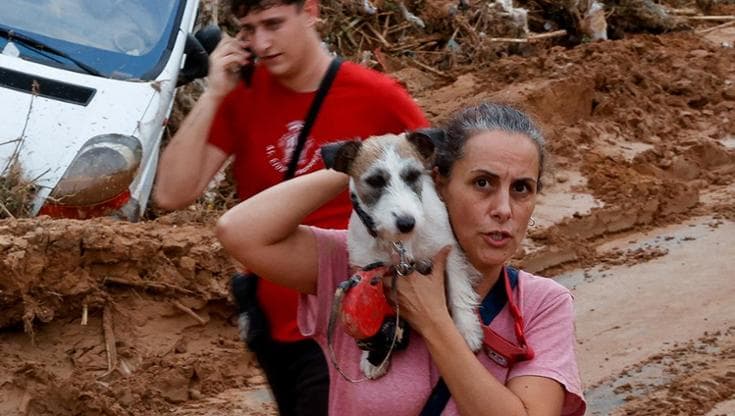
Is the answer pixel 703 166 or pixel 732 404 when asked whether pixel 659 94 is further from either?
pixel 732 404

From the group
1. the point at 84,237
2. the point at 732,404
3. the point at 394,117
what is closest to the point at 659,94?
the point at 732,404

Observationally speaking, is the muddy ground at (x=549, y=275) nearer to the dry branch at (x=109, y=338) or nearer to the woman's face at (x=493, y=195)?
the dry branch at (x=109, y=338)

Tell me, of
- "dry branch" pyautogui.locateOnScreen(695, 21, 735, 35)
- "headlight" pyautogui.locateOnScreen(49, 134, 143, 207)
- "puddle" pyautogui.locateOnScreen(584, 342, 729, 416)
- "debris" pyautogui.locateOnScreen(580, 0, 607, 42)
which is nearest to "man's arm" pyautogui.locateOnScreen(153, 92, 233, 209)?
"headlight" pyautogui.locateOnScreen(49, 134, 143, 207)

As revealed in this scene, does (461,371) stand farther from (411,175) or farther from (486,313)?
(411,175)

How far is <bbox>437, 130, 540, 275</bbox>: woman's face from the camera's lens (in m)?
2.99

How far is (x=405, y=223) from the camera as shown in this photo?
2.97 m

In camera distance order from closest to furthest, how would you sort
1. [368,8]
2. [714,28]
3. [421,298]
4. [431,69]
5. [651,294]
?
[421,298]
[651,294]
[431,69]
[368,8]
[714,28]

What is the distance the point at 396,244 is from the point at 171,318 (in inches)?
153

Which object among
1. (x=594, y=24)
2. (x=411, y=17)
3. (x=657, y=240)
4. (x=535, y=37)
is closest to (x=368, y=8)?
(x=411, y=17)

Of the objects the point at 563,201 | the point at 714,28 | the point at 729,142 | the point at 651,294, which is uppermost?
the point at 651,294

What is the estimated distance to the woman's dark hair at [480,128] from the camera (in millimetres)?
3076

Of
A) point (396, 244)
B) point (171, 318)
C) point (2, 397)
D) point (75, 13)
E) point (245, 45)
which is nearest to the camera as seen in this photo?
point (396, 244)

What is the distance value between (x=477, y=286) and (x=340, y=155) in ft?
1.41

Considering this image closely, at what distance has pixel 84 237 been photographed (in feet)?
20.9
